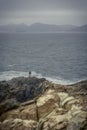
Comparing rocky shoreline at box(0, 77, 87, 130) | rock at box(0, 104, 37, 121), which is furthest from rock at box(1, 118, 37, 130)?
rock at box(0, 104, 37, 121)

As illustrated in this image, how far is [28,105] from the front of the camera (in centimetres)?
2755

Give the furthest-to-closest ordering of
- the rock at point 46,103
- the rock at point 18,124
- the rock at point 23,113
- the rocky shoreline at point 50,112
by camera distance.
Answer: the rock at point 46,103 → the rock at point 23,113 → the rock at point 18,124 → the rocky shoreline at point 50,112

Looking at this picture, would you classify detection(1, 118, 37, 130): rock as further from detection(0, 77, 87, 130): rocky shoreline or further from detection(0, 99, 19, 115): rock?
detection(0, 99, 19, 115): rock

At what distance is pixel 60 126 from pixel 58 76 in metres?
73.1

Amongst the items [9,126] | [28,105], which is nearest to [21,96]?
[28,105]

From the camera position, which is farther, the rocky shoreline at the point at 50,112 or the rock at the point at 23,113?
the rock at the point at 23,113

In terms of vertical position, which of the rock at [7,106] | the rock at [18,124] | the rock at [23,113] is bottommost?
the rock at [18,124]

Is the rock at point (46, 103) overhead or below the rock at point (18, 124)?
overhead

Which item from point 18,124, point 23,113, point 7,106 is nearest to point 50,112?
point 23,113

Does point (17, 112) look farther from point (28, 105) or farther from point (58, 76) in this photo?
point (58, 76)

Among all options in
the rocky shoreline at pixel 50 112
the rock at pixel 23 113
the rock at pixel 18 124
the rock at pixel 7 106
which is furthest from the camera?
the rock at pixel 7 106

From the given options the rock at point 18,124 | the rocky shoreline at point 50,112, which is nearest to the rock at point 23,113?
the rocky shoreline at point 50,112

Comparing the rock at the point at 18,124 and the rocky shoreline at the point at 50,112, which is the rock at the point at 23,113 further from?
the rock at the point at 18,124

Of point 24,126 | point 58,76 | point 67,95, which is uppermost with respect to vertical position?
point 58,76
